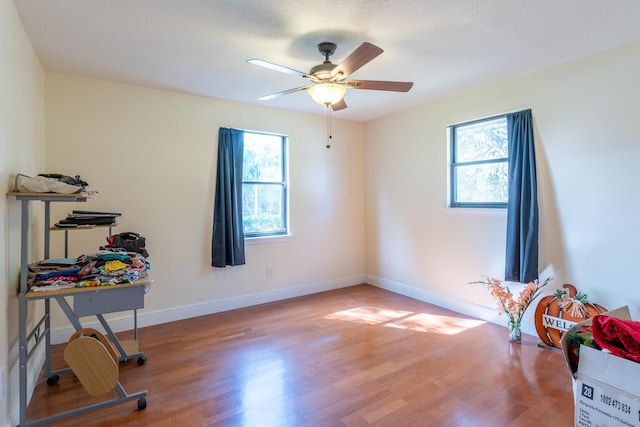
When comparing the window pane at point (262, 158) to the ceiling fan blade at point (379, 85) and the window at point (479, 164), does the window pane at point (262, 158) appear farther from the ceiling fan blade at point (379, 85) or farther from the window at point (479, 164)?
the window at point (479, 164)

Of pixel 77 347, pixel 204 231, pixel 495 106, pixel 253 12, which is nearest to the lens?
pixel 77 347

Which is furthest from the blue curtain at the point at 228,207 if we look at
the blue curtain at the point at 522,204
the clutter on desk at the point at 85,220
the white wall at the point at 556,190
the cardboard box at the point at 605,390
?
the cardboard box at the point at 605,390

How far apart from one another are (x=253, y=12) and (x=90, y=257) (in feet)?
6.32

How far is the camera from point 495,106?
135 inches

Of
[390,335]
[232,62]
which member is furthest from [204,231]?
[390,335]

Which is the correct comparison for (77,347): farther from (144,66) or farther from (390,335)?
(390,335)

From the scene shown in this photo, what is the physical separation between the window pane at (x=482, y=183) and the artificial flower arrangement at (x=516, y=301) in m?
0.87

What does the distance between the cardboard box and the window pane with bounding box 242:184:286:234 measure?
3.35m

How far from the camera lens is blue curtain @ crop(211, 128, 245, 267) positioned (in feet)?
12.4

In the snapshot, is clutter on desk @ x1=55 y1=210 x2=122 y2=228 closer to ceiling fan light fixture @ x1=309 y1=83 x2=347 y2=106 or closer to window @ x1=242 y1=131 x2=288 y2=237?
window @ x1=242 y1=131 x2=288 y2=237

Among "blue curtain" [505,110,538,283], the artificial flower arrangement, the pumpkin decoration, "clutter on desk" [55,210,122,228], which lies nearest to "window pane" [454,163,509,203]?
"blue curtain" [505,110,538,283]

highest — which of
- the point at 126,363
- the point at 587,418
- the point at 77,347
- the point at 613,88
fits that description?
the point at 613,88

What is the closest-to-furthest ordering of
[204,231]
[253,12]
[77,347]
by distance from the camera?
[77,347] → [253,12] → [204,231]

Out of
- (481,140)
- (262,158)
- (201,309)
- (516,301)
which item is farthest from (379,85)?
(201,309)
